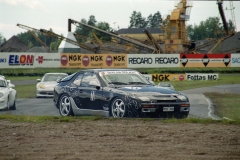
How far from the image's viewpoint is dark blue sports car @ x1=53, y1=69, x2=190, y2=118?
42.6 ft

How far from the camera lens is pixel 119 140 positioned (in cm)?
914

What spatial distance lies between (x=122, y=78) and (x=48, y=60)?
31438mm

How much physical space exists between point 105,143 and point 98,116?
15.5 feet

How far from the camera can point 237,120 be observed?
12.2 m

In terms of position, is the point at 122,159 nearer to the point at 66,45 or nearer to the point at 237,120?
the point at 237,120

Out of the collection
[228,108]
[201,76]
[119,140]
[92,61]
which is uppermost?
[92,61]

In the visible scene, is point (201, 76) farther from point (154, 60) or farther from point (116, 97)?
point (116, 97)

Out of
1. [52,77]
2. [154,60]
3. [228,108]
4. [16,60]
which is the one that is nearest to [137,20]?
[154,60]

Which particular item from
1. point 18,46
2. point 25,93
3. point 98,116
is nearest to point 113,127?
point 98,116

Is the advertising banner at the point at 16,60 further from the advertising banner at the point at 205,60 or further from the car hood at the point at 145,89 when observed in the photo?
the car hood at the point at 145,89

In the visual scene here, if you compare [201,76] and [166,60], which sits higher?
[166,60]

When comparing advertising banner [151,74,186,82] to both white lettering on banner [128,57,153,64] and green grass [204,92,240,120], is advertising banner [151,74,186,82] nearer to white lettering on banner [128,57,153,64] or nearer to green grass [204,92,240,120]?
white lettering on banner [128,57,153,64]

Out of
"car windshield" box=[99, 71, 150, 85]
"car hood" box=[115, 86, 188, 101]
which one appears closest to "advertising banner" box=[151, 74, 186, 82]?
"car windshield" box=[99, 71, 150, 85]

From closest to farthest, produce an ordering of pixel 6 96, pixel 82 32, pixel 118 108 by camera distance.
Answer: pixel 118 108 < pixel 6 96 < pixel 82 32
